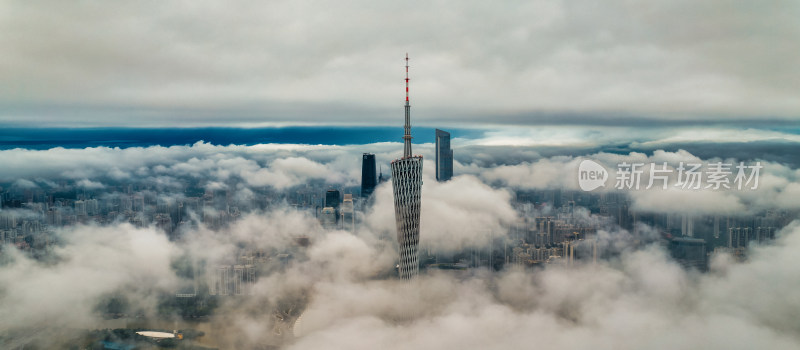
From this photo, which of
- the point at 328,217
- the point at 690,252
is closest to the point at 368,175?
the point at 328,217

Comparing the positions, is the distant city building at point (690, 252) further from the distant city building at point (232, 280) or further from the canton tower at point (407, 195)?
the distant city building at point (232, 280)

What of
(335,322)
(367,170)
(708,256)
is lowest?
(335,322)

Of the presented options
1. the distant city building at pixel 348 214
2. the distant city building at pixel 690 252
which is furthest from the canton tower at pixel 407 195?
the distant city building at pixel 690 252

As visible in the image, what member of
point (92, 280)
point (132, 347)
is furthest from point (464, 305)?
point (92, 280)

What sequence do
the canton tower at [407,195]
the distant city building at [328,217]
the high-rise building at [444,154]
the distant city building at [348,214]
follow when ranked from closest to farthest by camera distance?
the canton tower at [407,195] → the high-rise building at [444,154] → the distant city building at [328,217] → the distant city building at [348,214]

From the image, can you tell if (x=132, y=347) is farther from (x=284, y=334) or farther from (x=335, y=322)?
(x=335, y=322)

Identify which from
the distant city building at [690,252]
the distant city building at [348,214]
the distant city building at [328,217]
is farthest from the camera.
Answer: the distant city building at [348,214]

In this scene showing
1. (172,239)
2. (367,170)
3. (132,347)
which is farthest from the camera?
(367,170)

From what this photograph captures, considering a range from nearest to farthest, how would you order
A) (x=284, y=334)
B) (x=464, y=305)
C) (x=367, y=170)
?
(x=284, y=334) → (x=464, y=305) → (x=367, y=170)
